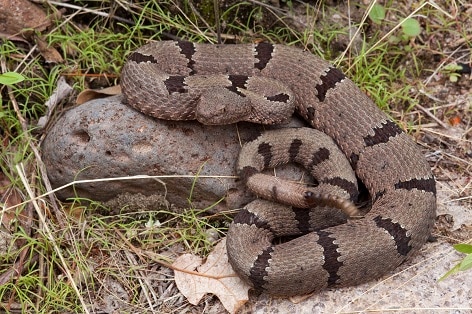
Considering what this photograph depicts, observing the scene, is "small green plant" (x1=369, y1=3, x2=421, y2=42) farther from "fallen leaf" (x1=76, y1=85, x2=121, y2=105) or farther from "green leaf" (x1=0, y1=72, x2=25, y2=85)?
"green leaf" (x1=0, y1=72, x2=25, y2=85)

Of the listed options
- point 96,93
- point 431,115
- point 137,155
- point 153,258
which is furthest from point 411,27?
point 153,258

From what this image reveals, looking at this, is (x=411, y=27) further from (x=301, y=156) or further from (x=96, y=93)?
(x=96, y=93)

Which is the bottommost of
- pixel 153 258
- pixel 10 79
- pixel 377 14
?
pixel 153 258

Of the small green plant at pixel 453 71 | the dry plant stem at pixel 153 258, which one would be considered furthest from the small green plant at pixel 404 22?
the dry plant stem at pixel 153 258

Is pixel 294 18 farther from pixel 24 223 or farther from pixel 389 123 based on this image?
pixel 24 223

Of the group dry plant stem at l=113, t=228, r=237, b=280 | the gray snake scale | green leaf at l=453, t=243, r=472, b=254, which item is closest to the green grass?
dry plant stem at l=113, t=228, r=237, b=280

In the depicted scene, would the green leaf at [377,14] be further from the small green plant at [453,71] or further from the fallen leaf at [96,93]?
the fallen leaf at [96,93]

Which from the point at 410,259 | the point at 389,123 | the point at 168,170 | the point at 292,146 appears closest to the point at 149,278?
the point at 168,170
